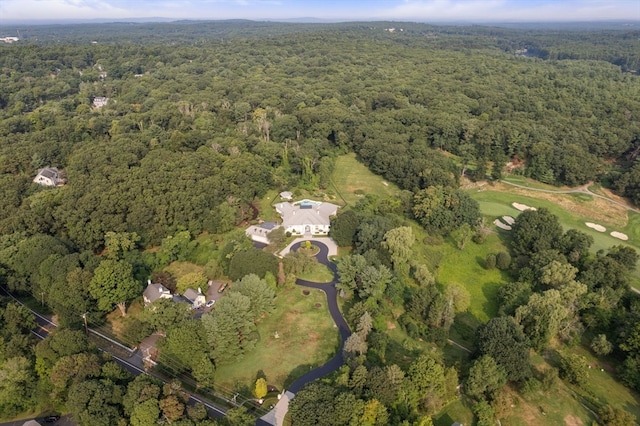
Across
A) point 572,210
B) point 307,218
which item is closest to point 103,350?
point 307,218

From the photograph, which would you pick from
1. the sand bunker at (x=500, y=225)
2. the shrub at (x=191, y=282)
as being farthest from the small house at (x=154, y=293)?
the sand bunker at (x=500, y=225)

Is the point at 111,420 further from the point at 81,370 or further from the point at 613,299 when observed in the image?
the point at 613,299

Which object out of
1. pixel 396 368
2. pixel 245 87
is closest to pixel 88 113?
pixel 245 87

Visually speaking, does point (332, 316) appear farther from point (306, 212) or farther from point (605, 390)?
point (605, 390)

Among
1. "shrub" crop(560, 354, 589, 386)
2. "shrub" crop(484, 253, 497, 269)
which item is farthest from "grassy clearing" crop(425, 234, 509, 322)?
"shrub" crop(560, 354, 589, 386)

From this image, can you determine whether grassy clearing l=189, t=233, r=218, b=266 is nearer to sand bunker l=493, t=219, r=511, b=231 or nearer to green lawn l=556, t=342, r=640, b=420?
green lawn l=556, t=342, r=640, b=420
